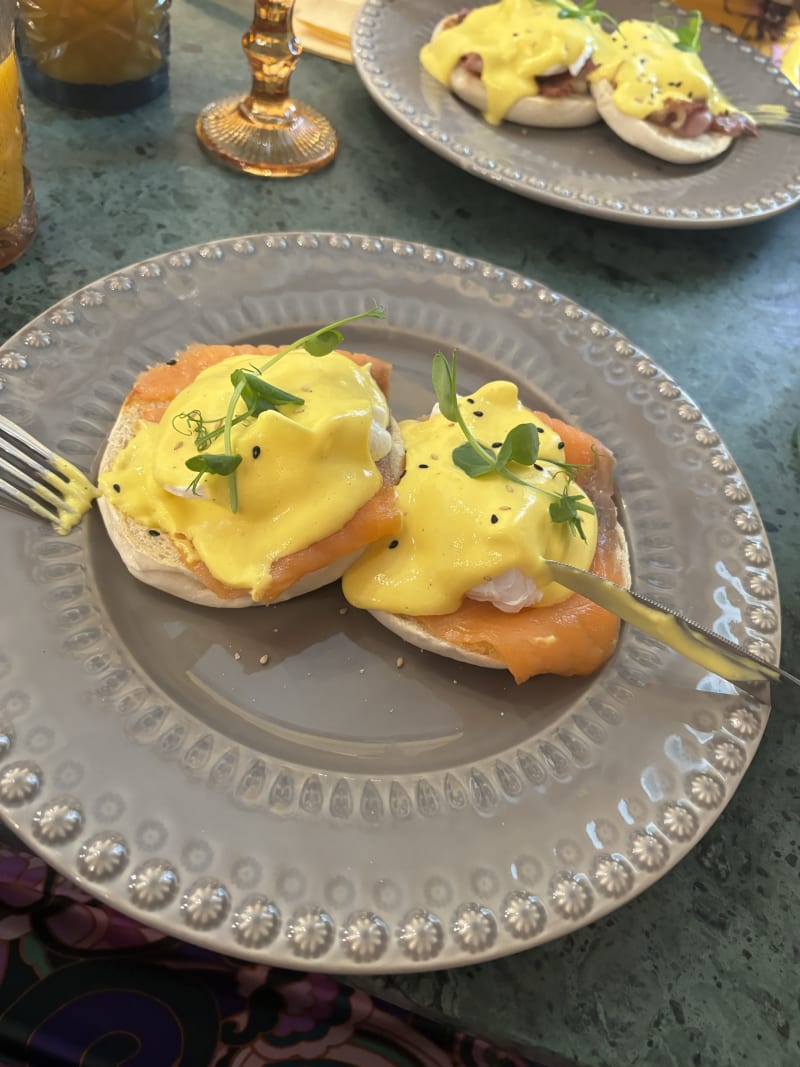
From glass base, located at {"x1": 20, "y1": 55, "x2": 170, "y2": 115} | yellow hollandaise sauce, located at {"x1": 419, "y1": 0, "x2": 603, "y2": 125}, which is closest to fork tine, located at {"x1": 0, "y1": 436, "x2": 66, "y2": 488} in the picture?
glass base, located at {"x1": 20, "y1": 55, "x2": 170, "y2": 115}

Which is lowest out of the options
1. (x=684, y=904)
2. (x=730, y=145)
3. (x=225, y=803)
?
(x=684, y=904)

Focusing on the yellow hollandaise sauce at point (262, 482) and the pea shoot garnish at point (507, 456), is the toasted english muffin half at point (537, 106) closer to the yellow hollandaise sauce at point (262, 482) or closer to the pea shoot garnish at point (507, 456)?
the pea shoot garnish at point (507, 456)

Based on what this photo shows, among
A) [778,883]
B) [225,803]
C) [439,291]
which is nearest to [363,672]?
[225,803]

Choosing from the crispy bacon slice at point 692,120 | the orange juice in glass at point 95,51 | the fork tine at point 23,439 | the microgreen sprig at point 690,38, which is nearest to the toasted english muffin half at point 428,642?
the fork tine at point 23,439

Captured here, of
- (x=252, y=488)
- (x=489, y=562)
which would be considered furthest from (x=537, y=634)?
(x=252, y=488)

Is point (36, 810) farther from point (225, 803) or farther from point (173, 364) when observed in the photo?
point (173, 364)

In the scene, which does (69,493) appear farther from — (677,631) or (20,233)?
(677,631)
